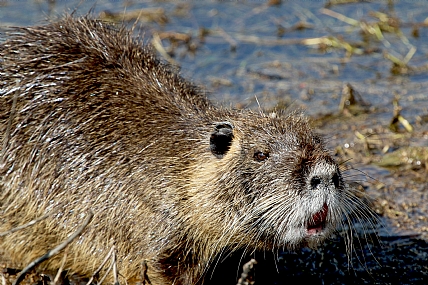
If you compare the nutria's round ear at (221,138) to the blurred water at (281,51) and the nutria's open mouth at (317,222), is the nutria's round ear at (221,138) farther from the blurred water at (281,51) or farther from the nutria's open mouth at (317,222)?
the blurred water at (281,51)

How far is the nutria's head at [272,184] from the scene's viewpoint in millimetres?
3701

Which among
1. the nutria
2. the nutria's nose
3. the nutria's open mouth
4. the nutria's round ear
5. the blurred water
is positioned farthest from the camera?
the blurred water

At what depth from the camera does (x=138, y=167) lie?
14.0 feet

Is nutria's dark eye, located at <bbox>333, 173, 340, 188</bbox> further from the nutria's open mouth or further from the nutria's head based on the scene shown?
the nutria's open mouth

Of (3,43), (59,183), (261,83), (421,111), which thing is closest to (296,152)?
(59,183)

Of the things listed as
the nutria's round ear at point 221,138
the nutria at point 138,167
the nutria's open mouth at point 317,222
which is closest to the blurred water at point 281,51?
the nutria at point 138,167

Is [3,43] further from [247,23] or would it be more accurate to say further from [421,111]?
[247,23]

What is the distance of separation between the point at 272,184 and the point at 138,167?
825 mm

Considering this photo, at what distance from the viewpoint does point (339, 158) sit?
580 cm

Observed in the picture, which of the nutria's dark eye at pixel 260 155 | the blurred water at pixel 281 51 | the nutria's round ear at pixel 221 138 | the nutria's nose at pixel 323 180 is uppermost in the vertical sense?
the blurred water at pixel 281 51

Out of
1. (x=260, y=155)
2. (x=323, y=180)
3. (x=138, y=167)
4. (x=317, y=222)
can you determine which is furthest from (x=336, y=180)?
(x=138, y=167)

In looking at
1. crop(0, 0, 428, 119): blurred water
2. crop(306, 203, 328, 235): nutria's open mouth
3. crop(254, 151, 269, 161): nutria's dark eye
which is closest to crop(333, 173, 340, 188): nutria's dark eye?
crop(306, 203, 328, 235): nutria's open mouth

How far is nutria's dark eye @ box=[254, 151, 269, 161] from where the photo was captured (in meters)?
3.93

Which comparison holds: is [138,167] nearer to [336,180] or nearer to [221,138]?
[221,138]
